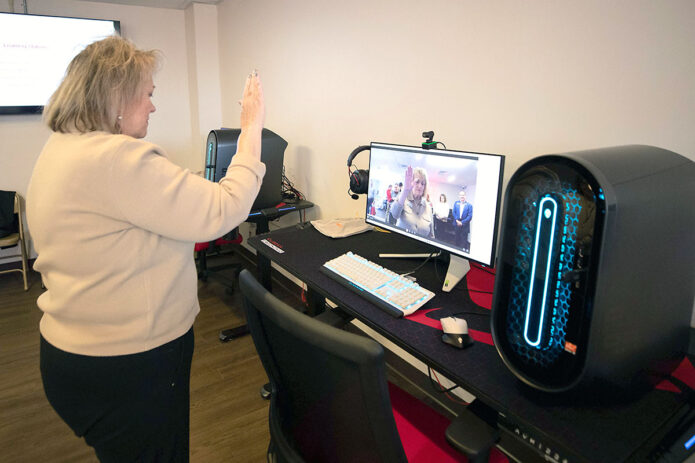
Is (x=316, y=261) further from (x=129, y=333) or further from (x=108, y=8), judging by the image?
(x=108, y=8)

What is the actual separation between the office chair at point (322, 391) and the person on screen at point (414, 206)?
714mm

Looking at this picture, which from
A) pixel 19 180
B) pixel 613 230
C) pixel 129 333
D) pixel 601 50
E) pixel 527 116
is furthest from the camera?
pixel 19 180

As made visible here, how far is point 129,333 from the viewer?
1.07 m

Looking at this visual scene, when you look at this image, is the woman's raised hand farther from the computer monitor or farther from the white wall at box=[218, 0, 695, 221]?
the white wall at box=[218, 0, 695, 221]

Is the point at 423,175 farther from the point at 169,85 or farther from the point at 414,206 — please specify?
the point at 169,85

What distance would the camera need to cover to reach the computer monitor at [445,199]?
4.31ft

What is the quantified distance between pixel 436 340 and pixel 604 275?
1.64 feet

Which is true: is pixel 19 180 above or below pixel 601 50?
below

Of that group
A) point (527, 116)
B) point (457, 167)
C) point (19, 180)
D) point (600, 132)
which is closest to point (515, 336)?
point (457, 167)

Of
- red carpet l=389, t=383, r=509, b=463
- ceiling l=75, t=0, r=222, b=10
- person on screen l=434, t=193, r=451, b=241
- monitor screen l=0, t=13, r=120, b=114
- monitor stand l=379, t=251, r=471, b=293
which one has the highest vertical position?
ceiling l=75, t=0, r=222, b=10

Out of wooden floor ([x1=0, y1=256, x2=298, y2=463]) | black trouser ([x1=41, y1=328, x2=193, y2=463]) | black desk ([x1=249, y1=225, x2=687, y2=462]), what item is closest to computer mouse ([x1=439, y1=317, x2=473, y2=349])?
black desk ([x1=249, y1=225, x2=687, y2=462])

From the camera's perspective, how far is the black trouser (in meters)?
1.07

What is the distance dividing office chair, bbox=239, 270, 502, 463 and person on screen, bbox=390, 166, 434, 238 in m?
0.71

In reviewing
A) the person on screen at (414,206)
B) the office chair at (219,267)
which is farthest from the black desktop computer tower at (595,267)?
the office chair at (219,267)
